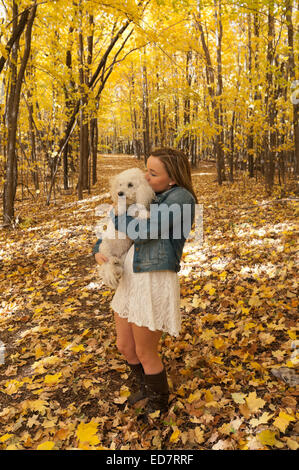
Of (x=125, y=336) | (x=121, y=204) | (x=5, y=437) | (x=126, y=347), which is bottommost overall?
(x=5, y=437)

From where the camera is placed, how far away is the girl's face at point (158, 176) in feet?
7.23

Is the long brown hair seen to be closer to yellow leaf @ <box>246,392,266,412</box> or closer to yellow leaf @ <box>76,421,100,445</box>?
yellow leaf @ <box>246,392,266,412</box>

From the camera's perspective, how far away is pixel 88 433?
8.52 feet

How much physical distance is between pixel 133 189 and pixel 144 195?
0.09m

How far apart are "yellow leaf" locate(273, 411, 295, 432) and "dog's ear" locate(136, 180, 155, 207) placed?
1.96 metres

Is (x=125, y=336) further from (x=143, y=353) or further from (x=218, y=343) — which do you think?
(x=218, y=343)

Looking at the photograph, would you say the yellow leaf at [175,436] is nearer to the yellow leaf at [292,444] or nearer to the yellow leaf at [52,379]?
the yellow leaf at [292,444]

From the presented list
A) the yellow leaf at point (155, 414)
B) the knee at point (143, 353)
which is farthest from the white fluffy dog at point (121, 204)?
the yellow leaf at point (155, 414)

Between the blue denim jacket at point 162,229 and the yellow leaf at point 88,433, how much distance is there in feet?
→ 4.83

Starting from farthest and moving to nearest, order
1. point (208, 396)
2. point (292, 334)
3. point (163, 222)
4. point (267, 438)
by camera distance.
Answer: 1. point (292, 334)
2. point (208, 396)
3. point (267, 438)
4. point (163, 222)

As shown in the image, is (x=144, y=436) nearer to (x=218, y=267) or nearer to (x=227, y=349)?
(x=227, y=349)

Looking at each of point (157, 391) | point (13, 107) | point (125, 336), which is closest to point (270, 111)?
point (13, 107)

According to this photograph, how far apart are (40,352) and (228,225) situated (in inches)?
208

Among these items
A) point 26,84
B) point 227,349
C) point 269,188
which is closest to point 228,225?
point 269,188
